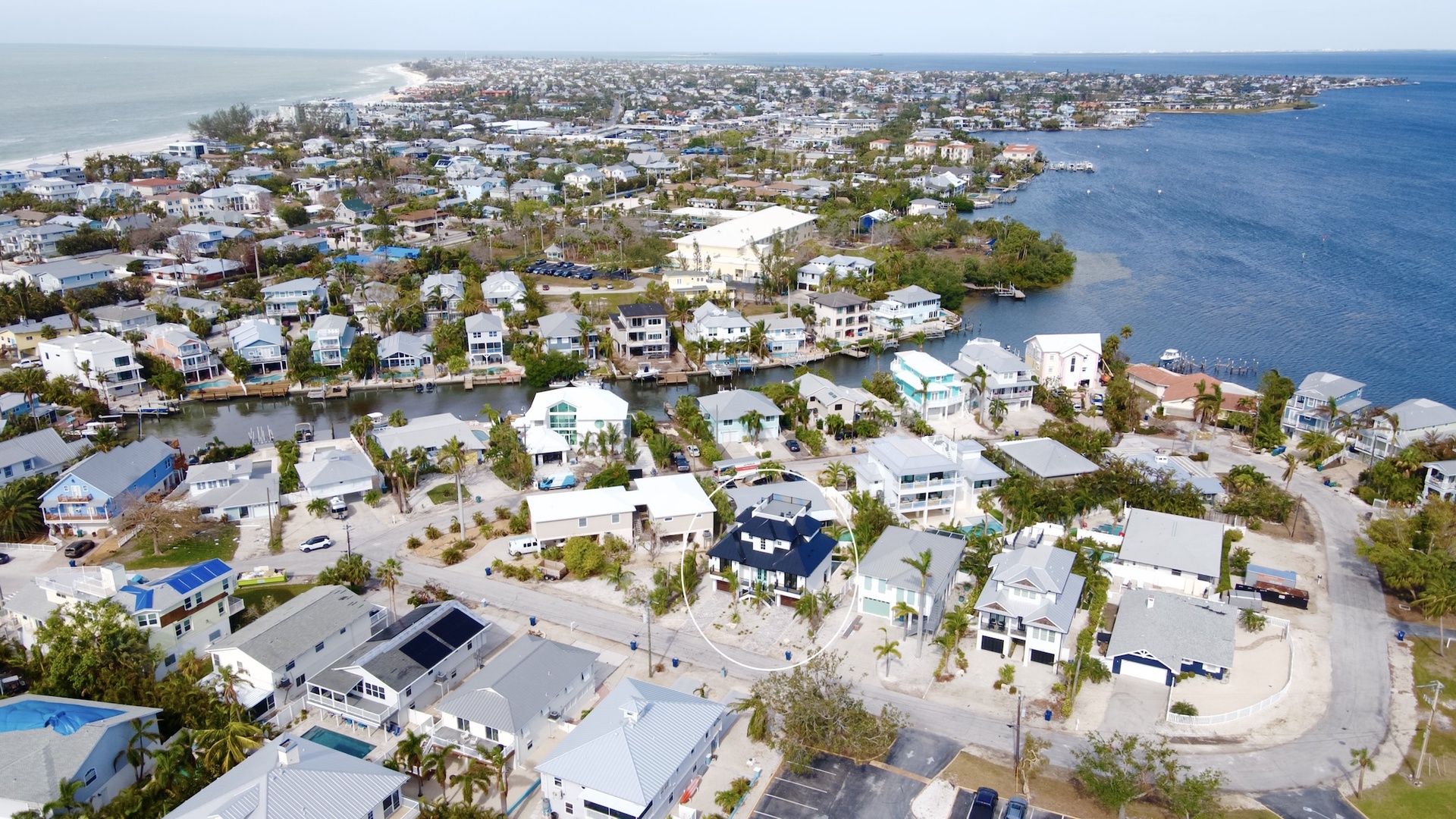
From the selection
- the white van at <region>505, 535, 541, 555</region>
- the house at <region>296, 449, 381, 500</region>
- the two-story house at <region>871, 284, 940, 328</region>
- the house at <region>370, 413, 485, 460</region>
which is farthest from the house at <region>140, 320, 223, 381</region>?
the two-story house at <region>871, 284, 940, 328</region>

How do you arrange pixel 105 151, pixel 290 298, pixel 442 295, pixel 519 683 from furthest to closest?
pixel 105 151 → pixel 442 295 → pixel 290 298 → pixel 519 683

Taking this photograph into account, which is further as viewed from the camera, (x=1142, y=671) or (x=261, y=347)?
(x=261, y=347)

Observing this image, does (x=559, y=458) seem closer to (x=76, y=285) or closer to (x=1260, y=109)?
(x=76, y=285)

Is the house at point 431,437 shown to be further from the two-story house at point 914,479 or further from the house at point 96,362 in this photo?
the two-story house at point 914,479

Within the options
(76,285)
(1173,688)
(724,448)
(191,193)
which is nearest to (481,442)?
(724,448)

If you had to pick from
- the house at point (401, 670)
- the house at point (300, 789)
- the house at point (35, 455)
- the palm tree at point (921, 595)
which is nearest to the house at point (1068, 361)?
the palm tree at point (921, 595)

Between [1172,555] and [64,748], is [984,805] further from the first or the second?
[64,748]

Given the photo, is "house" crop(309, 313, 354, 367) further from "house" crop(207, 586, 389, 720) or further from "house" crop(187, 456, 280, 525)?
"house" crop(207, 586, 389, 720)

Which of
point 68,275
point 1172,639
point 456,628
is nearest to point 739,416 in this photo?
point 456,628
